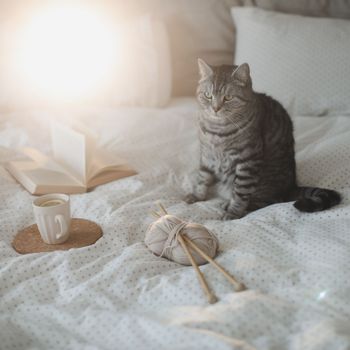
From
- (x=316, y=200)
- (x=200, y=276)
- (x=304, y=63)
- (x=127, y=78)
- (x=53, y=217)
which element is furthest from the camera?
(x=127, y=78)

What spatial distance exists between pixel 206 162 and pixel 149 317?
28.3 inches

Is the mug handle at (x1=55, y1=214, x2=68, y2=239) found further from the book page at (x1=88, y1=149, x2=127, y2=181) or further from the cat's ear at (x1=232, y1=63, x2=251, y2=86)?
the cat's ear at (x1=232, y1=63, x2=251, y2=86)

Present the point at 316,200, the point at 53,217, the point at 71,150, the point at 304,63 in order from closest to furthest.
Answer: the point at 53,217 < the point at 316,200 < the point at 71,150 < the point at 304,63

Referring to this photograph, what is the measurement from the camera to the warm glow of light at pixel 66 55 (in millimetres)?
1917

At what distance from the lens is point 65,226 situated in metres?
1.05

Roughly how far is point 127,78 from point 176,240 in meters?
1.16

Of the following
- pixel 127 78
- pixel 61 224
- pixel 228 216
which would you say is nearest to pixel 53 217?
pixel 61 224

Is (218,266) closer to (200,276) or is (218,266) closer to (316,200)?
(200,276)

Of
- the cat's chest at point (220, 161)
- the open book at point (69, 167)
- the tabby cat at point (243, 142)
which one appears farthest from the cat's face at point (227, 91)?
the open book at point (69, 167)

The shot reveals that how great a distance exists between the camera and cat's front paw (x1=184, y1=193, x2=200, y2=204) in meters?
1.37

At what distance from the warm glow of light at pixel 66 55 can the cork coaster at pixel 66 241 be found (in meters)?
0.97

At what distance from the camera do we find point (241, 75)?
51.3 inches

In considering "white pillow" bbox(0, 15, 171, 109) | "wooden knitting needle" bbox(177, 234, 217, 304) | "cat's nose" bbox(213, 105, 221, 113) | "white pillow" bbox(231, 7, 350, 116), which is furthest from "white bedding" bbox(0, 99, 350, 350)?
"white pillow" bbox(0, 15, 171, 109)

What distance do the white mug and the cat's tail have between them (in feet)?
1.94
